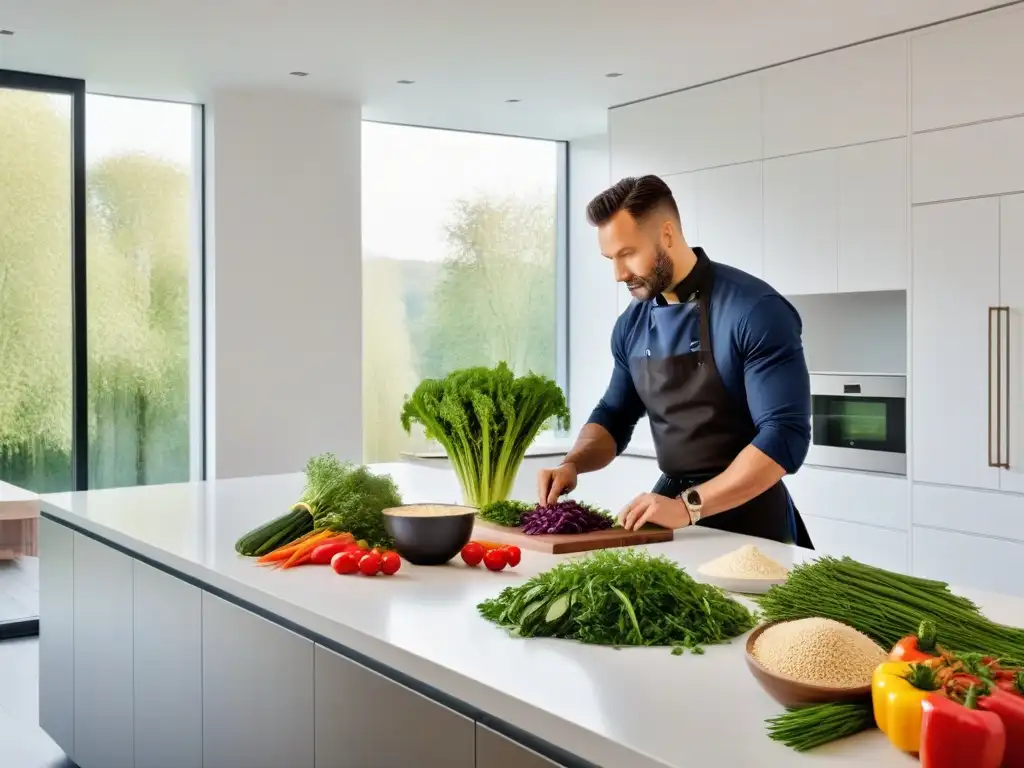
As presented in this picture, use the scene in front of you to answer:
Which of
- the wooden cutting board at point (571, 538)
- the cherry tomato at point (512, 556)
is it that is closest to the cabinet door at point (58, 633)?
the wooden cutting board at point (571, 538)

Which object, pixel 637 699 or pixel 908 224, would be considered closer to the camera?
pixel 637 699

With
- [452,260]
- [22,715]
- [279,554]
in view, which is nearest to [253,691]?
[279,554]

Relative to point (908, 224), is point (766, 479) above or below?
below

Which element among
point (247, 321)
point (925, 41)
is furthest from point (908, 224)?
point (247, 321)

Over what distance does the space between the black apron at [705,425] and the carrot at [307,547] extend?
41.7 inches

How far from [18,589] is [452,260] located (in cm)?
309

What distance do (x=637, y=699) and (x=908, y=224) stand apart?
390 cm

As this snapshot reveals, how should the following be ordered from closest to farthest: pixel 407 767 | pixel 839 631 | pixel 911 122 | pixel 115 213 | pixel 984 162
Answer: pixel 839 631, pixel 407 767, pixel 984 162, pixel 911 122, pixel 115 213

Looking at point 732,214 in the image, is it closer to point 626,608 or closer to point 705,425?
point 705,425

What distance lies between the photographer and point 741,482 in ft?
8.37

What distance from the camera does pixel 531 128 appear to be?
6887 millimetres

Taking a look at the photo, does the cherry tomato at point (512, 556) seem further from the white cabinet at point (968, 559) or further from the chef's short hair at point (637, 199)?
the white cabinet at point (968, 559)

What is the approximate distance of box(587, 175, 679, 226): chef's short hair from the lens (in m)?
2.78

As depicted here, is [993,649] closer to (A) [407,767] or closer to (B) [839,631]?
(B) [839,631]
